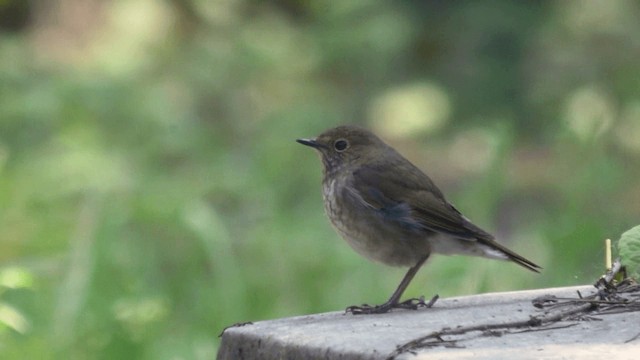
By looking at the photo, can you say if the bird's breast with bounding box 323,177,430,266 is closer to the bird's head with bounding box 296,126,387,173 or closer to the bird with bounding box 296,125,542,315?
the bird with bounding box 296,125,542,315

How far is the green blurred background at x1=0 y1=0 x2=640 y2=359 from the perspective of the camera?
231 inches

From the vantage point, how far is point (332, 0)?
10.1 m

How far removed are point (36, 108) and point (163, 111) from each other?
28.0 inches

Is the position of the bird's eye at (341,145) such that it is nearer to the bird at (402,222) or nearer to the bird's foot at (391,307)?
the bird at (402,222)

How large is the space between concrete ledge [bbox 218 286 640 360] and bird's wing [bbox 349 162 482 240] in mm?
1093

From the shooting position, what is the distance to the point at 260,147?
830cm

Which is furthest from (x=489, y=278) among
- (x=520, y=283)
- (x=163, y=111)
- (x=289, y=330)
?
(x=163, y=111)

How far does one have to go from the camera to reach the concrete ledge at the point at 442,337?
283 cm

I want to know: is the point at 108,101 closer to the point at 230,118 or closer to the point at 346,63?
the point at 230,118

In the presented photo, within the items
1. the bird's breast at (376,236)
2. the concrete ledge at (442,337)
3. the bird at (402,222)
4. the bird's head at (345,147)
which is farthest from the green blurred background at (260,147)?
the concrete ledge at (442,337)

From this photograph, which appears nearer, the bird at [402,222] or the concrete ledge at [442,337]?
the concrete ledge at [442,337]

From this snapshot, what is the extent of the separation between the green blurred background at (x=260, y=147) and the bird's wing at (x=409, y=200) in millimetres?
572

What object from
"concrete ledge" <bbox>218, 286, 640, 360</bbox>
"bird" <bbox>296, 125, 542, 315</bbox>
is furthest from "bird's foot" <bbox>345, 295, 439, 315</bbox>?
"bird" <bbox>296, 125, 542, 315</bbox>

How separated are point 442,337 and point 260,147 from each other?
A: 5345 millimetres
